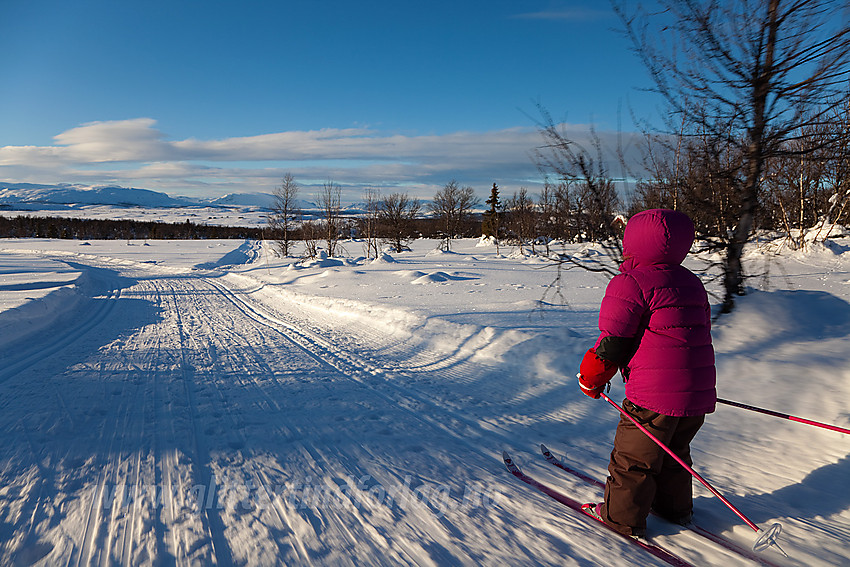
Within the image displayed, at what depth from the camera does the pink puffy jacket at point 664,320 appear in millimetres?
2418

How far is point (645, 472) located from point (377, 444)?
6.78 ft

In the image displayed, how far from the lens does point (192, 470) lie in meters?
3.27

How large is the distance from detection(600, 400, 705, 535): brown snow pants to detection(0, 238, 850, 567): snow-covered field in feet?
0.49

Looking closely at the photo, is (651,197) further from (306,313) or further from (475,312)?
(306,313)

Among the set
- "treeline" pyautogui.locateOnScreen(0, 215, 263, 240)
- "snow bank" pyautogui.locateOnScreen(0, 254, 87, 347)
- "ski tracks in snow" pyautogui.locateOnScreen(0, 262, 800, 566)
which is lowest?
"ski tracks in snow" pyautogui.locateOnScreen(0, 262, 800, 566)

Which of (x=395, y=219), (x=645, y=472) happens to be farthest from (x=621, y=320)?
(x=395, y=219)

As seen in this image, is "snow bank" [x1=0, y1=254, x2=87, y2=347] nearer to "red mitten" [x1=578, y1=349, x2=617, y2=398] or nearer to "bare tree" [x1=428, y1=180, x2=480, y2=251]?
"red mitten" [x1=578, y1=349, x2=617, y2=398]

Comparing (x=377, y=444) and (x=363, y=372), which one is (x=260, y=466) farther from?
(x=363, y=372)

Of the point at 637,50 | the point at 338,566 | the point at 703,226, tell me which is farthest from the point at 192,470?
the point at 703,226

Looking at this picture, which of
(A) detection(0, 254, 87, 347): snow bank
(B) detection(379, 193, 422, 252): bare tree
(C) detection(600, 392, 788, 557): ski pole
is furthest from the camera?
(B) detection(379, 193, 422, 252): bare tree

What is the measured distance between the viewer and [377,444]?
12.4 feet

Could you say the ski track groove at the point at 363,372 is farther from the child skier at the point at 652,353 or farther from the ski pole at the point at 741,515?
the ski pole at the point at 741,515

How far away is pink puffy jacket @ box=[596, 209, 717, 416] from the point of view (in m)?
2.42

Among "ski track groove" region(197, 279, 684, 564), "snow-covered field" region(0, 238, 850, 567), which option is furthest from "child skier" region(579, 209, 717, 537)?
"ski track groove" region(197, 279, 684, 564)
